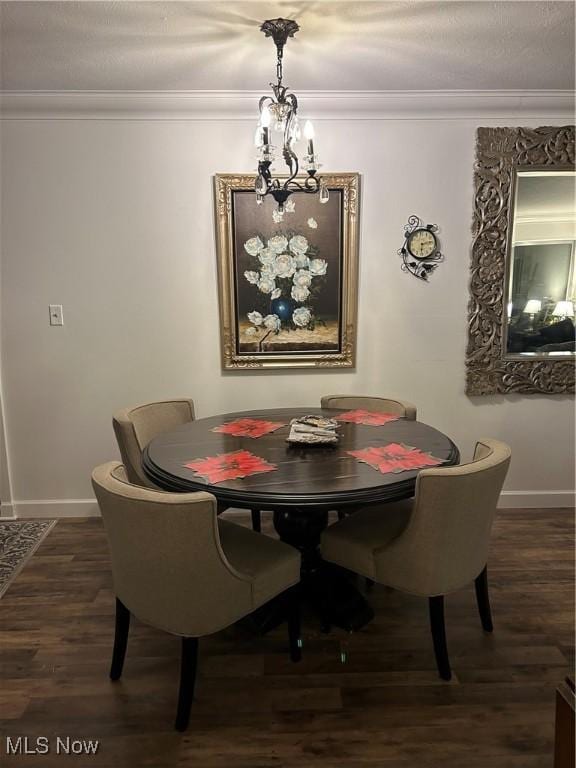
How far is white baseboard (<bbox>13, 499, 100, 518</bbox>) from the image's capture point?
3314 mm

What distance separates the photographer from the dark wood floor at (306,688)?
160cm

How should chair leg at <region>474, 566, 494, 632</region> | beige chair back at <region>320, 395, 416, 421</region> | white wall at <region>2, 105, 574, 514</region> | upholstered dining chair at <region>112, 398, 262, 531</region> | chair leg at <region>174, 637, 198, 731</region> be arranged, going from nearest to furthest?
chair leg at <region>174, 637, 198, 731</region>
chair leg at <region>474, 566, 494, 632</region>
upholstered dining chair at <region>112, 398, 262, 531</region>
beige chair back at <region>320, 395, 416, 421</region>
white wall at <region>2, 105, 574, 514</region>

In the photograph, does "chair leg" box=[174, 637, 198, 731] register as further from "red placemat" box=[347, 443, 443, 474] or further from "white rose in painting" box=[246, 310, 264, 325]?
"white rose in painting" box=[246, 310, 264, 325]

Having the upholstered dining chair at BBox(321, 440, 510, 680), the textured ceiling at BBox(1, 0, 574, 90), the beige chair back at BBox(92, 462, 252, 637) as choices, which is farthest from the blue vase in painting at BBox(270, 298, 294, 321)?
the beige chair back at BBox(92, 462, 252, 637)

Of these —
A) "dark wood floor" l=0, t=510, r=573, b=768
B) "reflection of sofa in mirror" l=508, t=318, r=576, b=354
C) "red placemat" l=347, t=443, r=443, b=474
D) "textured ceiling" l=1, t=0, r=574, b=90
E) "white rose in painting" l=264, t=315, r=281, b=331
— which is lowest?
"dark wood floor" l=0, t=510, r=573, b=768

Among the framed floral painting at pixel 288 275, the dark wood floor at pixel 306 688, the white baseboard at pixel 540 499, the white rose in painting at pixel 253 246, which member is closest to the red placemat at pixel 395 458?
the dark wood floor at pixel 306 688

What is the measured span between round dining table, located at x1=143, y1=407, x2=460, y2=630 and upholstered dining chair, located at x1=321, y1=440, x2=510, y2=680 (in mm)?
130

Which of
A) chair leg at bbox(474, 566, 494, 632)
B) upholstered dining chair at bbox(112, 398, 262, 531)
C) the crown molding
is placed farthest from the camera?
the crown molding

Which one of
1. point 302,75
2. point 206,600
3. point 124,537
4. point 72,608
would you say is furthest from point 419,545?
point 302,75

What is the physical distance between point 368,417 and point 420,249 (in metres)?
1.17

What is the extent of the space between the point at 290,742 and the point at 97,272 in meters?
2.59

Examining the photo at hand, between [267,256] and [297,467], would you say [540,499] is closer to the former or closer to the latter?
[297,467]

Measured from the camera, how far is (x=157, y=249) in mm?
3098

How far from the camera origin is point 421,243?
3127mm
